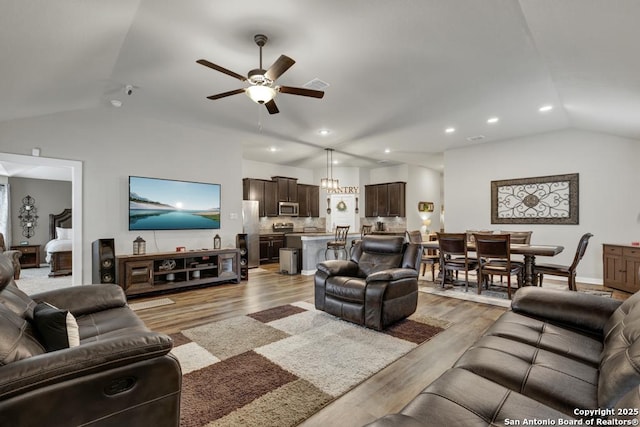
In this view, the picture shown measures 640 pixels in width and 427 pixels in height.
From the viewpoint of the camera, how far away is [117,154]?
4863mm

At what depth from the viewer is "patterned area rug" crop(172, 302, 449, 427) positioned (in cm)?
191

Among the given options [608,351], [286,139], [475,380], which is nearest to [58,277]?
[286,139]

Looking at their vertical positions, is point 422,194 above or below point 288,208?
above

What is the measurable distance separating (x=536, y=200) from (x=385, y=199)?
4.11m

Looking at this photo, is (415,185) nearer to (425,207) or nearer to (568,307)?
(425,207)

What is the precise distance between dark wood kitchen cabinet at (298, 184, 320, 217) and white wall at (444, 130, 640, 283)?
4.83 metres

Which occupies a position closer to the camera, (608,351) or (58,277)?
(608,351)

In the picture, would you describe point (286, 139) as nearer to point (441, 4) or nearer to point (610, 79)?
point (441, 4)

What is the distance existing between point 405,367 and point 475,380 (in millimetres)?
1254

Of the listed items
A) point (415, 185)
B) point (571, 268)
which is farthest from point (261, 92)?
point (415, 185)

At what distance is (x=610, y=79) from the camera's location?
3.37 m

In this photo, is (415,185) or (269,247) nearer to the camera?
(269,247)

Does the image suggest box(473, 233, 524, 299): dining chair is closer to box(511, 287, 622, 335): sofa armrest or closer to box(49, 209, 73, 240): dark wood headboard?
box(511, 287, 622, 335): sofa armrest

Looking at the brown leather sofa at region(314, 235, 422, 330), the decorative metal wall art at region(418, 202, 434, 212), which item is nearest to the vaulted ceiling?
the brown leather sofa at region(314, 235, 422, 330)
